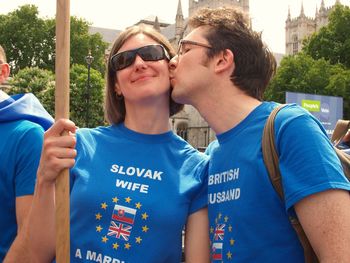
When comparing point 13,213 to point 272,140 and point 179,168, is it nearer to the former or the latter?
point 179,168

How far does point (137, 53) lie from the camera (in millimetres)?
2771

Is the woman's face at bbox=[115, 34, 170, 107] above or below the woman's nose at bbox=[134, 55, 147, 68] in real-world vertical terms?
below

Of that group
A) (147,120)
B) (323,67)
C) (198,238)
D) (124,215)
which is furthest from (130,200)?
(323,67)

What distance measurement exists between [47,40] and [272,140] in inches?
2170

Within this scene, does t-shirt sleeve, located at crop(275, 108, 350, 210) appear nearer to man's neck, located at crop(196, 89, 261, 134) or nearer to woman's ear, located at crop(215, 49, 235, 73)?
man's neck, located at crop(196, 89, 261, 134)

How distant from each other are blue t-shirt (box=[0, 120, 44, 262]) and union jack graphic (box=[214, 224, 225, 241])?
93 centimetres

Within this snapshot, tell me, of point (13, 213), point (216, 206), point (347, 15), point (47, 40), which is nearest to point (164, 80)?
point (216, 206)

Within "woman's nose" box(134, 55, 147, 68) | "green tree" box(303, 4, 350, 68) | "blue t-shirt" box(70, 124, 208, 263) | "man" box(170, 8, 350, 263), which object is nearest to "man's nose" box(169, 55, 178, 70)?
"man" box(170, 8, 350, 263)

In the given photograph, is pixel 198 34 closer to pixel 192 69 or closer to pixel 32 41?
pixel 192 69

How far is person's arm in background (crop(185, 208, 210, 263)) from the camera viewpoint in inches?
96.7

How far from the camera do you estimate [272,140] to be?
2074mm

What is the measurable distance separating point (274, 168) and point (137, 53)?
42.9 inches

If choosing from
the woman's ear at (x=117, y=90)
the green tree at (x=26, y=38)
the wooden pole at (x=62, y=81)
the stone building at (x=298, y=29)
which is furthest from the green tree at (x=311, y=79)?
the stone building at (x=298, y=29)

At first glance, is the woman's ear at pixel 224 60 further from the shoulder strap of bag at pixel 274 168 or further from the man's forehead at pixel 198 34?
the shoulder strap of bag at pixel 274 168
